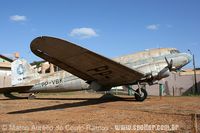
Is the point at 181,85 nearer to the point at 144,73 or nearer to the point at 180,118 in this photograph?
the point at 144,73

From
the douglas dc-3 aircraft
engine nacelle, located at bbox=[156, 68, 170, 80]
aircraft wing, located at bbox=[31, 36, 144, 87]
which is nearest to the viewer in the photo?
aircraft wing, located at bbox=[31, 36, 144, 87]

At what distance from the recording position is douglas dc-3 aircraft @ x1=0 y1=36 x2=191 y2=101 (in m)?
12.6

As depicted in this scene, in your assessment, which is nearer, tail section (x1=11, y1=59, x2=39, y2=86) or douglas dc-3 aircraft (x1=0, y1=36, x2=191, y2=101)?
douglas dc-3 aircraft (x1=0, y1=36, x2=191, y2=101)

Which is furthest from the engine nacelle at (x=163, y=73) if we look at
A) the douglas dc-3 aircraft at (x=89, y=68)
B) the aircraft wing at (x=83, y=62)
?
the aircraft wing at (x=83, y=62)

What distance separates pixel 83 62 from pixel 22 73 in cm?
980

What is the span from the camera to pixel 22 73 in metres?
22.4

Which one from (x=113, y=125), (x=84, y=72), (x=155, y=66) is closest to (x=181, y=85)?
(x=155, y=66)

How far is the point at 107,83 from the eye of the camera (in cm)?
1780

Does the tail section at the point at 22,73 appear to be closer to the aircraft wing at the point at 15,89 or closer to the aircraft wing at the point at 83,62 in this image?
the aircraft wing at the point at 15,89

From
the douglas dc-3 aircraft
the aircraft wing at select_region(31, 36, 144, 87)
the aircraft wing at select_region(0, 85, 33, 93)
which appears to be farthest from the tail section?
the aircraft wing at select_region(31, 36, 144, 87)

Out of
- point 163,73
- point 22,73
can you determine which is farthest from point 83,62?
point 22,73

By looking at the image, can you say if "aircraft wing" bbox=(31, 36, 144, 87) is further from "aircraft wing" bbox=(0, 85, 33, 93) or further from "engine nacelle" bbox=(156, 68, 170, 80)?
"aircraft wing" bbox=(0, 85, 33, 93)

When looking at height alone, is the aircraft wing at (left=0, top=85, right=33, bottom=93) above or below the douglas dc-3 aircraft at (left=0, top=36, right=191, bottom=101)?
below

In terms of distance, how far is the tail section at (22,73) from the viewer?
72.2 feet
